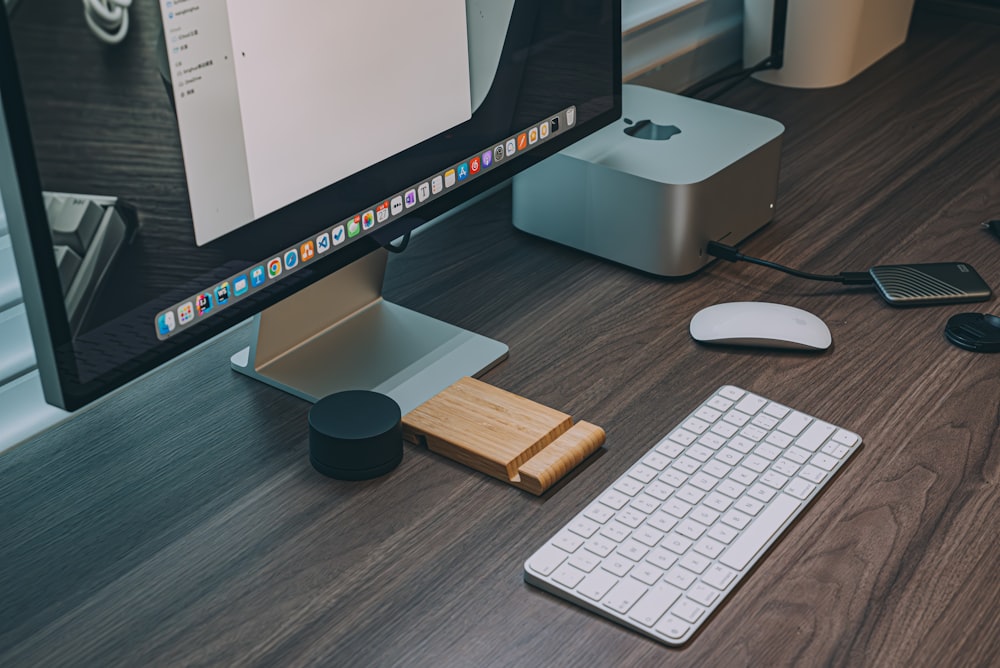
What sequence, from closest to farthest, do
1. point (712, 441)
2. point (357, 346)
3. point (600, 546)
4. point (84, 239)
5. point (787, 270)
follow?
1. point (84, 239)
2. point (600, 546)
3. point (712, 441)
4. point (357, 346)
5. point (787, 270)

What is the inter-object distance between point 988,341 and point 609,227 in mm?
362

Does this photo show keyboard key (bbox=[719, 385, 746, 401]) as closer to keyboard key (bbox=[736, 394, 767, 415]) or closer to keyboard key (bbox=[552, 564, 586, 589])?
keyboard key (bbox=[736, 394, 767, 415])

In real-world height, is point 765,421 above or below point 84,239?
below

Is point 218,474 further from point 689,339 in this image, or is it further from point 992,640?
point 992,640

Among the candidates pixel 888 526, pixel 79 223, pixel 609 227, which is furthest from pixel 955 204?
pixel 79 223

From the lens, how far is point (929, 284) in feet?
3.56

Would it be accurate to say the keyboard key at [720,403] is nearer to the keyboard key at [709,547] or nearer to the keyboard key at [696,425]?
the keyboard key at [696,425]

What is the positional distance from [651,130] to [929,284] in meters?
0.33

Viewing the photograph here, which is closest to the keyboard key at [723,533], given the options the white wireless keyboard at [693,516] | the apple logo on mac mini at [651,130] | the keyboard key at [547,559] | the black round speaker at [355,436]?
the white wireless keyboard at [693,516]

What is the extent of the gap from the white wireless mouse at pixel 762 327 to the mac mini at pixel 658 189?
103mm

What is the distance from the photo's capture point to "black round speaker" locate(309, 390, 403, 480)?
837mm

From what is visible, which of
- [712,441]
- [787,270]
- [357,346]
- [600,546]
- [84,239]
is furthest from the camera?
[787,270]

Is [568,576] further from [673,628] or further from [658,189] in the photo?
[658,189]

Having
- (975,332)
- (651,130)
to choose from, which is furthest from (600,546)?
(651,130)
